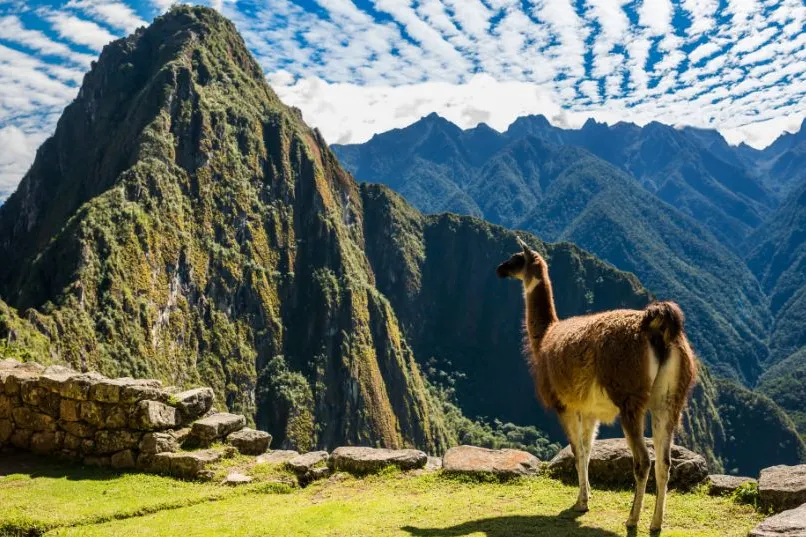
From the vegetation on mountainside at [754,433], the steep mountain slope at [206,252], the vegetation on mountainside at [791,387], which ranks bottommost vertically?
the vegetation on mountainside at [754,433]

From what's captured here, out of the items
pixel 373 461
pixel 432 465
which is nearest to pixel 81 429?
pixel 373 461

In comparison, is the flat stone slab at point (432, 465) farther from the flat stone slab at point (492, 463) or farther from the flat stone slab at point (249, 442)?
the flat stone slab at point (249, 442)

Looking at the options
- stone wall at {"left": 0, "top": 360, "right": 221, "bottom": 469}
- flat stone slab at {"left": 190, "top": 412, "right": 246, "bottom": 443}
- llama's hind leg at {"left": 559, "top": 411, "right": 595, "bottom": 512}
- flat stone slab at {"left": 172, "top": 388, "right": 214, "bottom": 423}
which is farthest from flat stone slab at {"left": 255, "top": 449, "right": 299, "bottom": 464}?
llama's hind leg at {"left": 559, "top": 411, "right": 595, "bottom": 512}

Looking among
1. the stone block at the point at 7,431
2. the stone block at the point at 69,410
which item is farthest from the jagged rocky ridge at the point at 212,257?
the stone block at the point at 69,410

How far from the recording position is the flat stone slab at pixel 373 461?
11.9 metres

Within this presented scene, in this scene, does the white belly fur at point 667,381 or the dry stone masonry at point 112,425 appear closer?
the white belly fur at point 667,381

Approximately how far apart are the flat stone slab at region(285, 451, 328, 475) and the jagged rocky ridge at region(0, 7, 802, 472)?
67.1 metres

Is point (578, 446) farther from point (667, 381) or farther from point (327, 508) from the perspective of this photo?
point (327, 508)

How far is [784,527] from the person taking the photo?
6371 millimetres

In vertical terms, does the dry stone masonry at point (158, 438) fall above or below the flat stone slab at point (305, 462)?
above

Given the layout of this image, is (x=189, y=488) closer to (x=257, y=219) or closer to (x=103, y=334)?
(x=103, y=334)

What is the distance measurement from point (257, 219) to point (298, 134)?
32434 mm

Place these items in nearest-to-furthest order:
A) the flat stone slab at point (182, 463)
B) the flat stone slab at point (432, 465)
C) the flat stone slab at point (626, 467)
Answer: the flat stone slab at point (626, 467) → the flat stone slab at point (432, 465) → the flat stone slab at point (182, 463)

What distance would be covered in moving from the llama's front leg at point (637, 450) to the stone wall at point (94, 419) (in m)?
8.92
